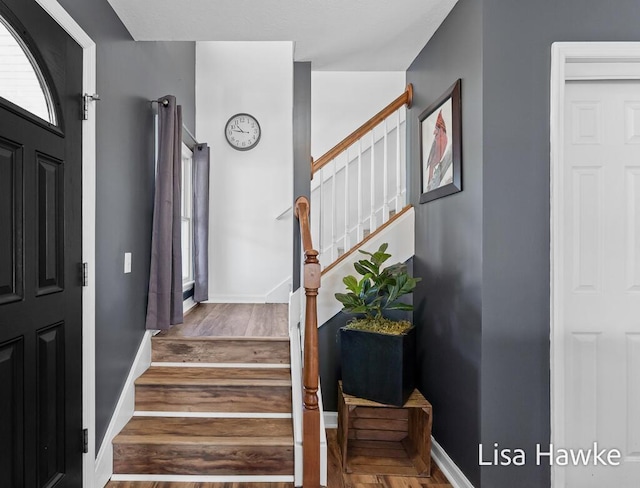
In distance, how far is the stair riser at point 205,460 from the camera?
2174mm

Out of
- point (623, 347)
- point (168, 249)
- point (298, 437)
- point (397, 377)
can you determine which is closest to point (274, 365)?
point (298, 437)

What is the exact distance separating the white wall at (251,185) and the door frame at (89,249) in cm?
245

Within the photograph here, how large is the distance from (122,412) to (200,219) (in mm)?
2084

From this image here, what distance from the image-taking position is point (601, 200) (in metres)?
1.93

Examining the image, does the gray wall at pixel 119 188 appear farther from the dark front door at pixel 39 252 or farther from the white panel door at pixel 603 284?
the white panel door at pixel 603 284

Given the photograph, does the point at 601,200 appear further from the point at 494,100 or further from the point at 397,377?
the point at 397,377

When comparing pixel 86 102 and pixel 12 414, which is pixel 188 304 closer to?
pixel 86 102

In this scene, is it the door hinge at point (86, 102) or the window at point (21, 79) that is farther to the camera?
the door hinge at point (86, 102)

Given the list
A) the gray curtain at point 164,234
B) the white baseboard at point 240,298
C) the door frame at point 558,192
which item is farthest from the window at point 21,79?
the white baseboard at point 240,298

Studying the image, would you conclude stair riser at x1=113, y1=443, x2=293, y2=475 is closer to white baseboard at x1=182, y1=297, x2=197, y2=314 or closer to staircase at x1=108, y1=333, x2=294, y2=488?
staircase at x1=108, y1=333, x2=294, y2=488

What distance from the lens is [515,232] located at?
1.89m

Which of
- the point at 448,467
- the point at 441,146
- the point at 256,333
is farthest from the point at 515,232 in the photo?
the point at 256,333

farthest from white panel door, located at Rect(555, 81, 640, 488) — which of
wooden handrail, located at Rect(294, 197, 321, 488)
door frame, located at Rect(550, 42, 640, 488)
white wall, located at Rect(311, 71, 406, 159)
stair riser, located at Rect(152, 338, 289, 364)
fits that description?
white wall, located at Rect(311, 71, 406, 159)

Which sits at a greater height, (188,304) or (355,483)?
(188,304)
